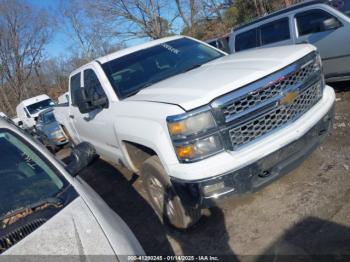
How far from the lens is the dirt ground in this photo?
9.69ft

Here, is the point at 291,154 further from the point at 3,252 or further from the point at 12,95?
the point at 12,95

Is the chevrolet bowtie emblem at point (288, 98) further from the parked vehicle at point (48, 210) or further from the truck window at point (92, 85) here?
the truck window at point (92, 85)

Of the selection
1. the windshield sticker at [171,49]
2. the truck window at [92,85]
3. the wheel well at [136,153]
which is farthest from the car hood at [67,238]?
the windshield sticker at [171,49]

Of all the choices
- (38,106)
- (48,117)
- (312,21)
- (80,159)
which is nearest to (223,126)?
(80,159)

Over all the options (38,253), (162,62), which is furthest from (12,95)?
(38,253)

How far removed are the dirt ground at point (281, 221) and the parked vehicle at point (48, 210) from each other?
1.27 meters

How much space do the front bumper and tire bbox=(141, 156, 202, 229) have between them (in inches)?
9.5

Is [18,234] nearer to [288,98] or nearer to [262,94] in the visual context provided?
[262,94]

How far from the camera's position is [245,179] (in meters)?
2.91

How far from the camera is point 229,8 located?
24.8 metres

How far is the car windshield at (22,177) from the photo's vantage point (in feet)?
7.44

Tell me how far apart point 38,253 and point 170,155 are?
145 cm

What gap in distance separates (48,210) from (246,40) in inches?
283

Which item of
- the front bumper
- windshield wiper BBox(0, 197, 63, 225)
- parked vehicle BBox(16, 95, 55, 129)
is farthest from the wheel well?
parked vehicle BBox(16, 95, 55, 129)
